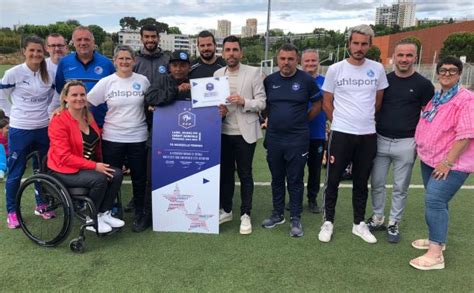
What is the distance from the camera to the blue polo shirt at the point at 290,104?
3537mm

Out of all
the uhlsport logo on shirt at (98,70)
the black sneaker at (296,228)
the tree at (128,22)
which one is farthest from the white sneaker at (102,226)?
the tree at (128,22)

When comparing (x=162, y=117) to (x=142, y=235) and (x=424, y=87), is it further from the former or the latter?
(x=424, y=87)

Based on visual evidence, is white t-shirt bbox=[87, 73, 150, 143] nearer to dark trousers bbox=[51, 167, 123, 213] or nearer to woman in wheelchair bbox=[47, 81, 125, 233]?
woman in wheelchair bbox=[47, 81, 125, 233]

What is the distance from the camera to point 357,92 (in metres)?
3.40

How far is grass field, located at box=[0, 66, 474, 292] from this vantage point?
9.37 feet

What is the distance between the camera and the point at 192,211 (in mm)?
3775

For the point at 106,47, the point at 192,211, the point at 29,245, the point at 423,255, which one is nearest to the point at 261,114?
the point at 192,211

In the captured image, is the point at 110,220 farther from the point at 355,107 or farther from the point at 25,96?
the point at 355,107

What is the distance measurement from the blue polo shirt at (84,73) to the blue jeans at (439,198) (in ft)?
10.2

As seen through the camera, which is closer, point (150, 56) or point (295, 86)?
point (295, 86)

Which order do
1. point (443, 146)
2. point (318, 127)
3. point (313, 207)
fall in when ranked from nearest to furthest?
point (443, 146)
point (318, 127)
point (313, 207)

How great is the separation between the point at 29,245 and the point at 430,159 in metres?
3.58

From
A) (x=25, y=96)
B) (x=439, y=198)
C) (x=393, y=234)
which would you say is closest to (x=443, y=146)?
(x=439, y=198)

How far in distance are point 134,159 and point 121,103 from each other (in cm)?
57
